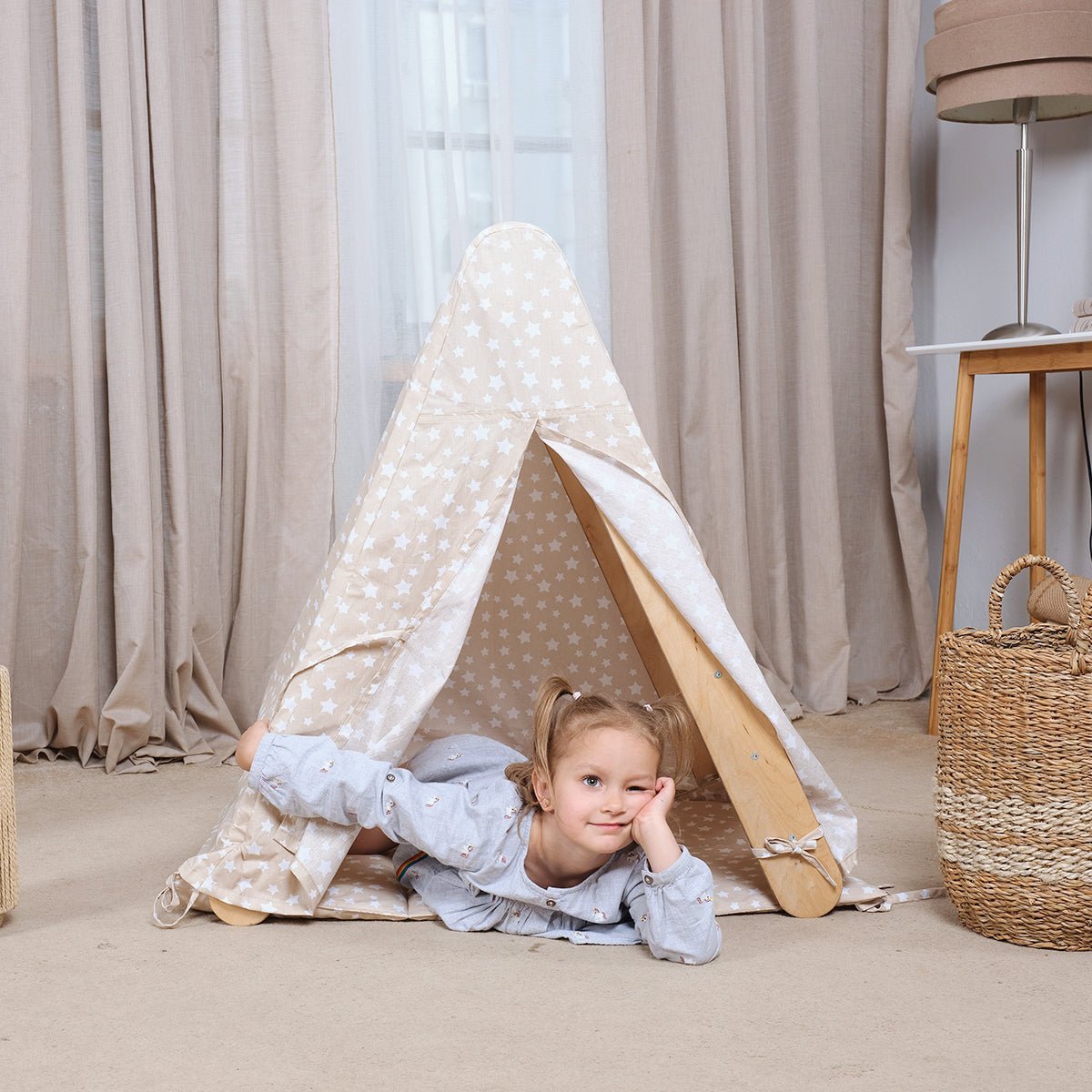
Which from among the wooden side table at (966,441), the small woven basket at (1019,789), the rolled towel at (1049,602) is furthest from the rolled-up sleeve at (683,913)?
the wooden side table at (966,441)

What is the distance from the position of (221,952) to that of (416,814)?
30 centimetres

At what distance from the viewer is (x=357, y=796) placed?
1.59 meters

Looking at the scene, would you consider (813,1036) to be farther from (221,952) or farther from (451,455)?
(451,455)

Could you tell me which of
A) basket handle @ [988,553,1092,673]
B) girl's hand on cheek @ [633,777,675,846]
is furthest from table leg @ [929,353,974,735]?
girl's hand on cheek @ [633,777,675,846]

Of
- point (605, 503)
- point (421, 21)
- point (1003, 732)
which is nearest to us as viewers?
point (1003, 732)

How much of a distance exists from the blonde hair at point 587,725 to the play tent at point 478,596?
0.05 metres

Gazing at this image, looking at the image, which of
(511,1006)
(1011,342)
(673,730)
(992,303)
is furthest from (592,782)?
(992,303)

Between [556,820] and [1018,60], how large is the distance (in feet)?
5.84

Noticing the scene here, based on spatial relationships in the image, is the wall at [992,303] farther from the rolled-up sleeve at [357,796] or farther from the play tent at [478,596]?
the rolled-up sleeve at [357,796]

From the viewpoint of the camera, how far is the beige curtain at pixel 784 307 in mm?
2889

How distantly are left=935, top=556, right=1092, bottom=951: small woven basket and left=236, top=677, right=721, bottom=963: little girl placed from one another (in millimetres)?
339

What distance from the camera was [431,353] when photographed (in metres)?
1.72

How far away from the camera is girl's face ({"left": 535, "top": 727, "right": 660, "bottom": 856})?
1558 mm

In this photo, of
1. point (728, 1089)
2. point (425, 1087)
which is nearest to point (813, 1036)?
point (728, 1089)
